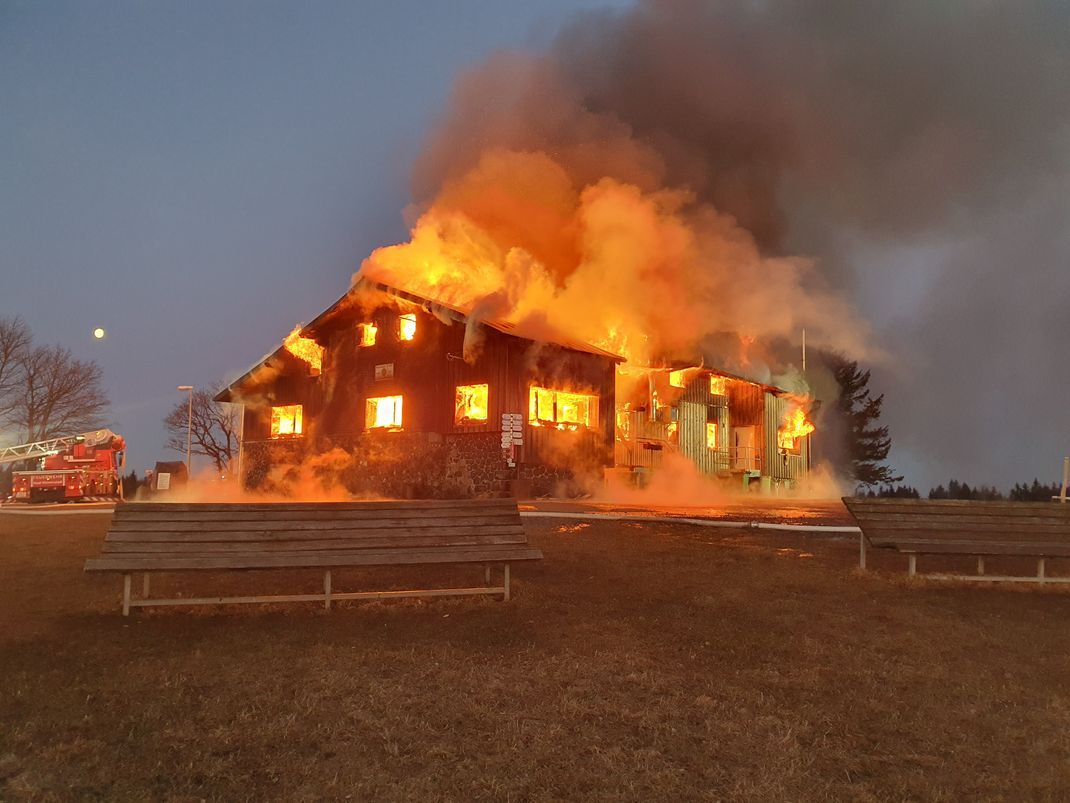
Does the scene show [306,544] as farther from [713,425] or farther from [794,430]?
[794,430]

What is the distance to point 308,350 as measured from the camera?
34.2 metres

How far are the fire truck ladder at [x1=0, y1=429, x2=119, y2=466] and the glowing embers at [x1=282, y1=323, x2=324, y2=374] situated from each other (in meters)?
8.56

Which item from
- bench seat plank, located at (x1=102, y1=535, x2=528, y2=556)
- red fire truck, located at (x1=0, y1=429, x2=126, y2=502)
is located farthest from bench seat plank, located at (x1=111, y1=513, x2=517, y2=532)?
red fire truck, located at (x1=0, y1=429, x2=126, y2=502)

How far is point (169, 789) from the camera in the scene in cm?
347

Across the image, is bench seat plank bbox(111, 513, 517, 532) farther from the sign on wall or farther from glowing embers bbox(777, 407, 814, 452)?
glowing embers bbox(777, 407, 814, 452)

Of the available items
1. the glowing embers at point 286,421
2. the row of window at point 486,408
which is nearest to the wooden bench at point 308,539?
the row of window at point 486,408

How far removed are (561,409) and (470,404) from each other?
373 centimetres

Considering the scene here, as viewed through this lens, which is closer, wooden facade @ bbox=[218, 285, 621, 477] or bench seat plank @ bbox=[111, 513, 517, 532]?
bench seat plank @ bbox=[111, 513, 517, 532]

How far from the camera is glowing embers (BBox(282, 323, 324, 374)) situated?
111 ft

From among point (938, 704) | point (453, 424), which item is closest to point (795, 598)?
point (938, 704)

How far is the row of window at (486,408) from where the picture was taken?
29.0m

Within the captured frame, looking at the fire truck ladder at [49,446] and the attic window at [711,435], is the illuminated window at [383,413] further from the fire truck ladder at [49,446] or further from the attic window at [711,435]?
the attic window at [711,435]

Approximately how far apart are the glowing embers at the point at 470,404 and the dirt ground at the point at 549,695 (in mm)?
20209

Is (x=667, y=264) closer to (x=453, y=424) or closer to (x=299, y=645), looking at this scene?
(x=453, y=424)
